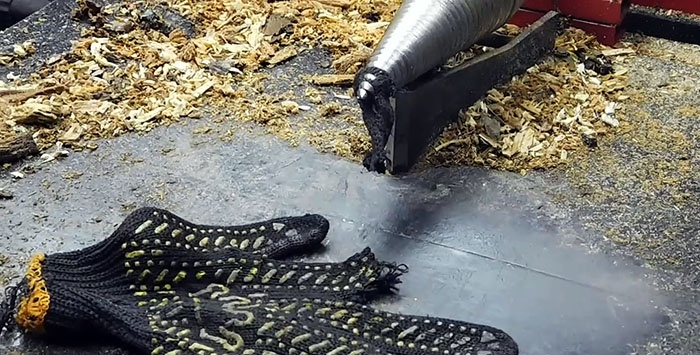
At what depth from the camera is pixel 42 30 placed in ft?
13.6

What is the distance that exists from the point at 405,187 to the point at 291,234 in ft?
1.54

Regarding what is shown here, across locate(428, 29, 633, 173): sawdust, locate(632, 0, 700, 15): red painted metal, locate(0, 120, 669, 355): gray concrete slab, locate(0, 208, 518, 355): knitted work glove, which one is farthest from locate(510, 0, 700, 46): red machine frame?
locate(0, 208, 518, 355): knitted work glove

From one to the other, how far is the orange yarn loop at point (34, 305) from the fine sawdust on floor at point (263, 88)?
920 millimetres

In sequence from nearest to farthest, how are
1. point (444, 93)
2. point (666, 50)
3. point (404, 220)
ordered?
point (404, 220)
point (444, 93)
point (666, 50)

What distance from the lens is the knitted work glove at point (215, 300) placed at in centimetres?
250

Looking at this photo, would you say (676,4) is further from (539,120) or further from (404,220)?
(404,220)

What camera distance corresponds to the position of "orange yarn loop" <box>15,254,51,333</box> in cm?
251

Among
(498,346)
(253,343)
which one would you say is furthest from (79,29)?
(498,346)

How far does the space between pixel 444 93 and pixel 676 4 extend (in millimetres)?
1516

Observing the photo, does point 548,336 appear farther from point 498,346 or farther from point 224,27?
point 224,27

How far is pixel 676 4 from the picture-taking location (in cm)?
421

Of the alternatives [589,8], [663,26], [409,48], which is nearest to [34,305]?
[409,48]

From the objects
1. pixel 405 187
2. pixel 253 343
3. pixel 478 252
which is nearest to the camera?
pixel 253 343

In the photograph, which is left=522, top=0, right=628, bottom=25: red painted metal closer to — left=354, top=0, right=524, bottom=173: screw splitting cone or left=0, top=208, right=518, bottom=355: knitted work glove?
left=354, top=0, right=524, bottom=173: screw splitting cone
